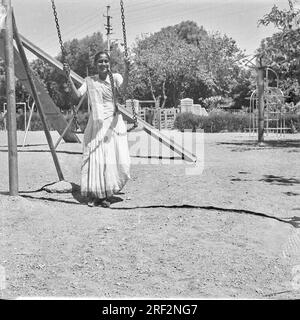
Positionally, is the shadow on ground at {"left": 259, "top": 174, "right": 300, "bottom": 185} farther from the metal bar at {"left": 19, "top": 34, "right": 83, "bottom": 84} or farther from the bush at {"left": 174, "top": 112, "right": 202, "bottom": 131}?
the bush at {"left": 174, "top": 112, "right": 202, "bottom": 131}

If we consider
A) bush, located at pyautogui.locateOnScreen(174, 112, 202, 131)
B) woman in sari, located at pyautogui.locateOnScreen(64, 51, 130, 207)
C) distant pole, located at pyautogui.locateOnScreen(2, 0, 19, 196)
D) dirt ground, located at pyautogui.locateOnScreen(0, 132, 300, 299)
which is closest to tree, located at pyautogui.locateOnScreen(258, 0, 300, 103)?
dirt ground, located at pyautogui.locateOnScreen(0, 132, 300, 299)

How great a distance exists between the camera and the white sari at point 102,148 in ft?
21.1

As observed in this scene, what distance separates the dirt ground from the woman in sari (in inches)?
9.8

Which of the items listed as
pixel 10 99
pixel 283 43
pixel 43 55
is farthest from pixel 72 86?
pixel 283 43

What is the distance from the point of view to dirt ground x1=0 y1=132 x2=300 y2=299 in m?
3.88

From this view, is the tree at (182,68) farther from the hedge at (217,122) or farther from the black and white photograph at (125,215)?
the black and white photograph at (125,215)

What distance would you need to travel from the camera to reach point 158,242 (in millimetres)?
4887

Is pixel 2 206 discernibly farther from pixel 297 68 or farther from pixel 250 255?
pixel 297 68

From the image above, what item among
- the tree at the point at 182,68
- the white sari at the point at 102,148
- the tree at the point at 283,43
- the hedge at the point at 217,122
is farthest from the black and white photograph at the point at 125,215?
the tree at the point at 182,68

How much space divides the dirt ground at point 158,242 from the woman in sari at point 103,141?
248mm

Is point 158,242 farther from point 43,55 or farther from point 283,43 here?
point 283,43

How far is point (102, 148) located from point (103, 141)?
0.27 ft

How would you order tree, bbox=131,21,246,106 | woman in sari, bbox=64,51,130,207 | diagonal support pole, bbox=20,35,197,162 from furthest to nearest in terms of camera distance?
tree, bbox=131,21,246,106 < diagonal support pole, bbox=20,35,197,162 < woman in sari, bbox=64,51,130,207

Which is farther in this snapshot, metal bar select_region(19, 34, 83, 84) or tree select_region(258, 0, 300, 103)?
tree select_region(258, 0, 300, 103)
